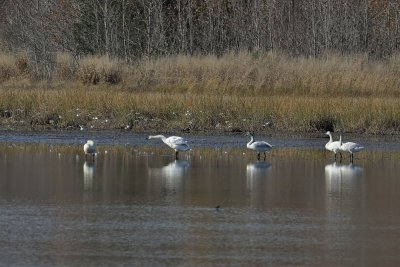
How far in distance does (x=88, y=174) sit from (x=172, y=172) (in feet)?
4.26

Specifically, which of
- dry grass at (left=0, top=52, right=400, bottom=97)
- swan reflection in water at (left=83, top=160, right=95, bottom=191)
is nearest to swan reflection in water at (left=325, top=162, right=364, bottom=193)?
swan reflection in water at (left=83, top=160, right=95, bottom=191)

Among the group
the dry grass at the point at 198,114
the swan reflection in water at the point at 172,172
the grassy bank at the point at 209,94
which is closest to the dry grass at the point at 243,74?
the grassy bank at the point at 209,94

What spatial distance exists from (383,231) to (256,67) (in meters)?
18.5

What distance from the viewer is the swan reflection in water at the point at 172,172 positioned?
50.8ft

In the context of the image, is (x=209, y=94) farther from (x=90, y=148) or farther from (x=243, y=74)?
(x=90, y=148)

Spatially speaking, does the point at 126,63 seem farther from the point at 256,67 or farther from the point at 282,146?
the point at 282,146

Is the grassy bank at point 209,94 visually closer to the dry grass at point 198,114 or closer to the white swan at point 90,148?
the dry grass at point 198,114

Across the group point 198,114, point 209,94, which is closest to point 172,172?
point 198,114

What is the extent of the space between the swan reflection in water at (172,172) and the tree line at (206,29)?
15269 millimetres

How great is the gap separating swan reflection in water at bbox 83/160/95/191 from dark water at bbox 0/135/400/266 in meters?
0.03

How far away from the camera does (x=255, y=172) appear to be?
16.9 m

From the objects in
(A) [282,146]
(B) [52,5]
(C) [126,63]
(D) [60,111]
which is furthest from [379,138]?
(B) [52,5]

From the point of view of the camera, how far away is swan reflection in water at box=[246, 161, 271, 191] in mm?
15727

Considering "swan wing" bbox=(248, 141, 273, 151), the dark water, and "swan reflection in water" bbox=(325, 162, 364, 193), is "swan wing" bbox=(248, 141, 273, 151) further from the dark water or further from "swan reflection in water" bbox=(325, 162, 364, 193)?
"swan reflection in water" bbox=(325, 162, 364, 193)
